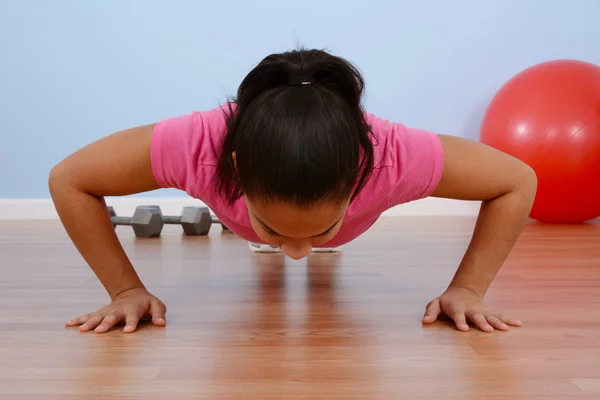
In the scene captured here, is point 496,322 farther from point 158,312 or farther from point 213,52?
point 213,52

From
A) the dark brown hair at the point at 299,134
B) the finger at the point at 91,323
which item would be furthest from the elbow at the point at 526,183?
the finger at the point at 91,323

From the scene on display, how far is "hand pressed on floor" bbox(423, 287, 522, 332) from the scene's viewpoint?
953mm

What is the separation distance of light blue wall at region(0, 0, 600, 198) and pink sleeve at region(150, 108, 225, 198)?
4.68 feet

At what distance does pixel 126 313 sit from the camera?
3.21 feet

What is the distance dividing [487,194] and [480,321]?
19cm

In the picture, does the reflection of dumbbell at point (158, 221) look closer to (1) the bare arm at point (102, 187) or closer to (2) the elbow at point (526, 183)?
(1) the bare arm at point (102, 187)

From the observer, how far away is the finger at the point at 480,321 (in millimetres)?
941

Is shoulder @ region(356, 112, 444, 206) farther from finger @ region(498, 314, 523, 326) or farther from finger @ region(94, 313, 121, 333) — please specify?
finger @ region(94, 313, 121, 333)

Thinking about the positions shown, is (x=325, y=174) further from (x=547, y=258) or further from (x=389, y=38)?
(x=389, y=38)

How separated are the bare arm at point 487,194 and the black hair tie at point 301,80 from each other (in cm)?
27

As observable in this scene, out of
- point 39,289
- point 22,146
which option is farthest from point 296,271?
Result: point 22,146

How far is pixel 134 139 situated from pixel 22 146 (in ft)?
5.34

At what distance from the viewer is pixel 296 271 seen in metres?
1.40

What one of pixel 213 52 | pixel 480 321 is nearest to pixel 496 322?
pixel 480 321
